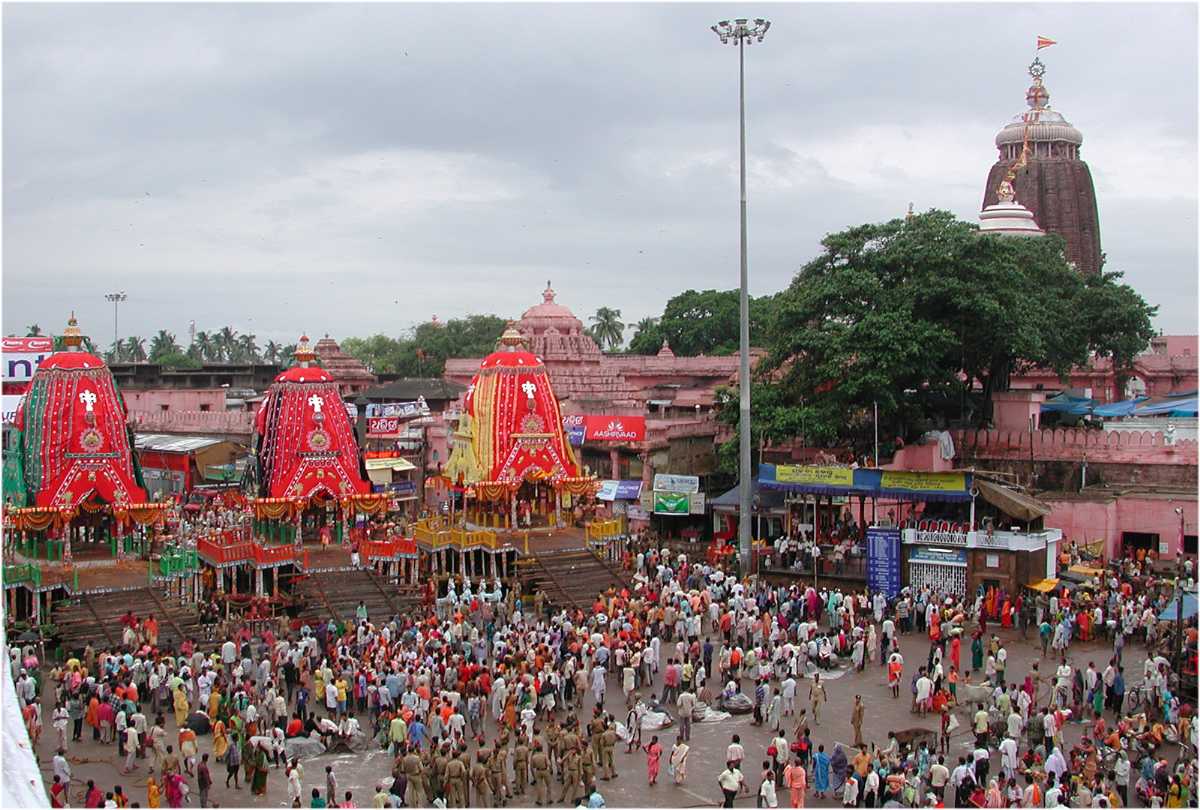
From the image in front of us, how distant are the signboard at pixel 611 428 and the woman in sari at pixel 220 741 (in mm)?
20092

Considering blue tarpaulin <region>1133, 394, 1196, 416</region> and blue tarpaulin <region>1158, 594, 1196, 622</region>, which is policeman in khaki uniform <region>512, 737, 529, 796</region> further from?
blue tarpaulin <region>1133, 394, 1196, 416</region>

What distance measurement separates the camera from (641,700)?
20219 millimetres

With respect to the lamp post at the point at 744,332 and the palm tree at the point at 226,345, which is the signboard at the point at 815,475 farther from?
the palm tree at the point at 226,345

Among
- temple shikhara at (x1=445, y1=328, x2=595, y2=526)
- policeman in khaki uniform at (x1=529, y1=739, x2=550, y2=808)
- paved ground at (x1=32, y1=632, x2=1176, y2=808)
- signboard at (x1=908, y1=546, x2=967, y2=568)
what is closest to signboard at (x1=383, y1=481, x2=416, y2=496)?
temple shikhara at (x1=445, y1=328, x2=595, y2=526)

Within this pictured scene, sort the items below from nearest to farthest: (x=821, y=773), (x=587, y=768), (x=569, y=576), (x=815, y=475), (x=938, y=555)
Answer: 1. (x=821, y=773)
2. (x=587, y=768)
3. (x=938, y=555)
4. (x=569, y=576)
5. (x=815, y=475)

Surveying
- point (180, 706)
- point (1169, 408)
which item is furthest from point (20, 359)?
point (1169, 408)

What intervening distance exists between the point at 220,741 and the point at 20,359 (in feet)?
108

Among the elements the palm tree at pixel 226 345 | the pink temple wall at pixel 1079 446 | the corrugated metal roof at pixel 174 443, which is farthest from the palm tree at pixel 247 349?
the pink temple wall at pixel 1079 446

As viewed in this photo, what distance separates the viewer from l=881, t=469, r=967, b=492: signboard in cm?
2612

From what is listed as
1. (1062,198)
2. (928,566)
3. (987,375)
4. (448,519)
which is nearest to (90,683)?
(448,519)

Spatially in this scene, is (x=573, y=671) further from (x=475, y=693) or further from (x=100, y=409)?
(x=100, y=409)

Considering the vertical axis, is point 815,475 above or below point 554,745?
above

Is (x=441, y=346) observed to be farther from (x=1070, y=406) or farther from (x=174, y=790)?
(x=174, y=790)

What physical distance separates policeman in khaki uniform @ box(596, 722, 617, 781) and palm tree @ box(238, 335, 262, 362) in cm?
9827
